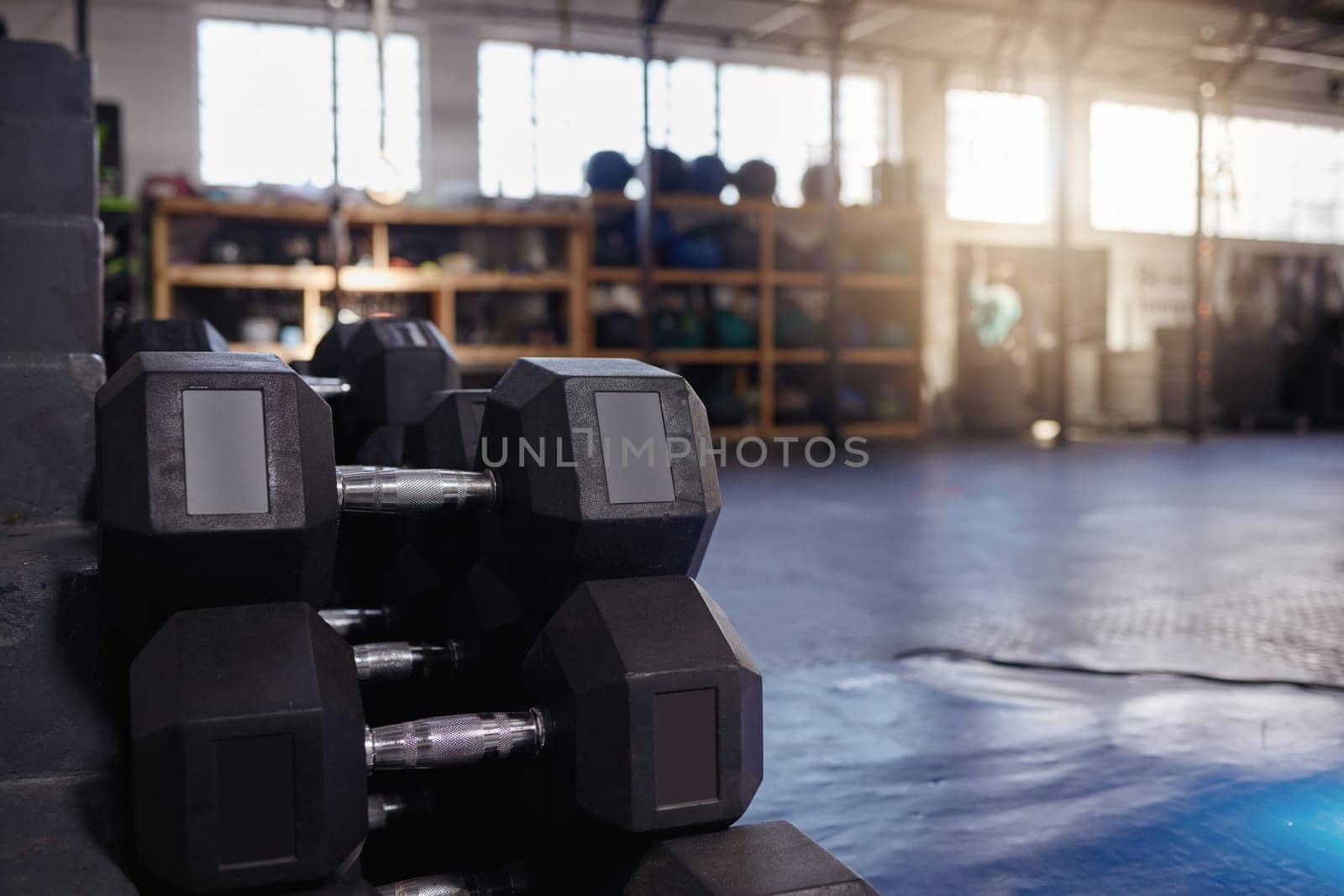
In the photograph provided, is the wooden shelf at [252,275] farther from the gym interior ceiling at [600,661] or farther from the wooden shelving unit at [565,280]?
the gym interior ceiling at [600,661]

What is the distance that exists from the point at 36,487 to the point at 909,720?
0.92 metres

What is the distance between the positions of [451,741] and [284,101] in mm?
7344

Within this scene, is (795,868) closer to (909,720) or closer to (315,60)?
(909,720)

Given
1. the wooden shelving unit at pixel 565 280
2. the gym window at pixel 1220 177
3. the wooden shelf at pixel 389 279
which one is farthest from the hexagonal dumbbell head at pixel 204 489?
the gym window at pixel 1220 177

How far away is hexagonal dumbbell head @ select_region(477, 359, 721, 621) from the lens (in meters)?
0.69

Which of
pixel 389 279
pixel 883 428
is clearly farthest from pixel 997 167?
pixel 389 279

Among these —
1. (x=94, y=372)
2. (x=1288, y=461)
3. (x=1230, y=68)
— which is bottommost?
(x=1288, y=461)

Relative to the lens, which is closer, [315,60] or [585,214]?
[585,214]

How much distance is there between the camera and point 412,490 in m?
0.72

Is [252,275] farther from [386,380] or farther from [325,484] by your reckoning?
[325,484]

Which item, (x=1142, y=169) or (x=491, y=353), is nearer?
(x=491, y=353)

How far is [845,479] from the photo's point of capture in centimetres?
474

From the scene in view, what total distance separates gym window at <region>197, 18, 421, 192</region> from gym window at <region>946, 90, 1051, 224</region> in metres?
4.37

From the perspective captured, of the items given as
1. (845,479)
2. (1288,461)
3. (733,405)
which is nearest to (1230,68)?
(1288,461)
